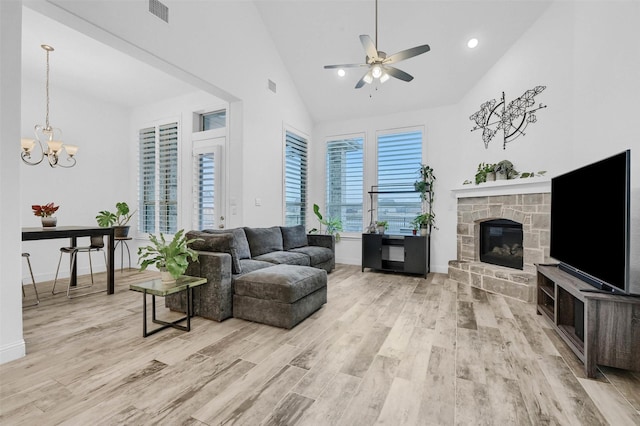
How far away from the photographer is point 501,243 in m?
4.48

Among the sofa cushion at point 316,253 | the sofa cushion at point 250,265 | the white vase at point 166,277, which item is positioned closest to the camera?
the white vase at point 166,277

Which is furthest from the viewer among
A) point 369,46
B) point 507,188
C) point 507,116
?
point 507,116

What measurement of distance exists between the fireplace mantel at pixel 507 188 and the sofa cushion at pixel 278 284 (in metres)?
2.88

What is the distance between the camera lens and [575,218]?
2658 mm

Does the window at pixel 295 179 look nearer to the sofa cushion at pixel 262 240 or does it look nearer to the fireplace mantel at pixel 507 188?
the sofa cushion at pixel 262 240

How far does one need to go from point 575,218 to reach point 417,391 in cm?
214

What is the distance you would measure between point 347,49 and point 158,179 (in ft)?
13.1

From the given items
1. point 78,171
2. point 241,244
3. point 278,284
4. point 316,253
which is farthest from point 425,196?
point 78,171

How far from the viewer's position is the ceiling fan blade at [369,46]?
296 centimetres

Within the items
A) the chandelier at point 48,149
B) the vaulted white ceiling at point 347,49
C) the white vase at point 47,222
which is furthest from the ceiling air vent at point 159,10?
the white vase at point 47,222

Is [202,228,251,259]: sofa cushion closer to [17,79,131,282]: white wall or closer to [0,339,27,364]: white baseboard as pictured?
[0,339,27,364]: white baseboard

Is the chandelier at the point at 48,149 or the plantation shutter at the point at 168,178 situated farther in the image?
the plantation shutter at the point at 168,178

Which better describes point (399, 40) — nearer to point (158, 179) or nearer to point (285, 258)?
point (285, 258)

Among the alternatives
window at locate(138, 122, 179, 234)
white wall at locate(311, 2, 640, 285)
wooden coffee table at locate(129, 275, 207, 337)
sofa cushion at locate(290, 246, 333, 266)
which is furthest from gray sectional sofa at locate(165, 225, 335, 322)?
white wall at locate(311, 2, 640, 285)
